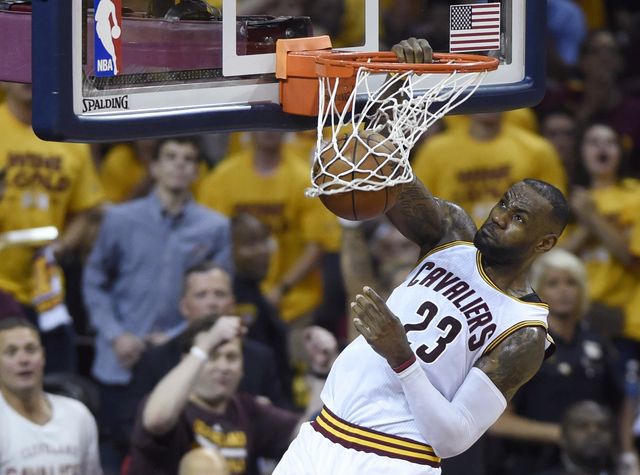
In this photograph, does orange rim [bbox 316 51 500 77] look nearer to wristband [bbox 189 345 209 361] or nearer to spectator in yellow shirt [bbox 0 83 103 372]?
wristband [bbox 189 345 209 361]

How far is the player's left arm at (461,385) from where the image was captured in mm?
4020

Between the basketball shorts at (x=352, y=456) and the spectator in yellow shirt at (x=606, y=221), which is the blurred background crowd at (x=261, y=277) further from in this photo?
the basketball shorts at (x=352, y=456)

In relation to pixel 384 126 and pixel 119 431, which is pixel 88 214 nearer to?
pixel 119 431

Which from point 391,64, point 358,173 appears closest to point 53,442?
point 358,173

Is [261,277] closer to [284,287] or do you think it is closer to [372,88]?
[284,287]

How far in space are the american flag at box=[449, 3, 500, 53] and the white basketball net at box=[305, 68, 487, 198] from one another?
0.67 feet

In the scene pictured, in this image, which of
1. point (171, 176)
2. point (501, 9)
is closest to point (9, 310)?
point (171, 176)

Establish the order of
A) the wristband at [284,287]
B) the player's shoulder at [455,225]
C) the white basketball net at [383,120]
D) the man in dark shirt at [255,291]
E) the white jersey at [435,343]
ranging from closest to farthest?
the white basketball net at [383,120]
the white jersey at [435,343]
the player's shoulder at [455,225]
the man in dark shirt at [255,291]
the wristband at [284,287]

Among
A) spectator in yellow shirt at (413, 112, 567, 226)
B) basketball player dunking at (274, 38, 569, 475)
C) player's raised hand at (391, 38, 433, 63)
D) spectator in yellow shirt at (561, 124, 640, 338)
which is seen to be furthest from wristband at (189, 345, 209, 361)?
spectator in yellow shirt at (561, 124, 640, 338)

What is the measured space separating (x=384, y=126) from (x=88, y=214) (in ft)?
10.6

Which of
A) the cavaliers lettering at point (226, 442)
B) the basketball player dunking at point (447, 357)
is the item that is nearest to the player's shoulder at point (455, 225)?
the basketball player dunking at point (447, 357)

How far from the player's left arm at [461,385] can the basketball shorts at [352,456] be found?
0.11 metres

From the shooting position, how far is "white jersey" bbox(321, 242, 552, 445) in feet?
14.1

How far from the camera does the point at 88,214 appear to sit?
23.3 feet
